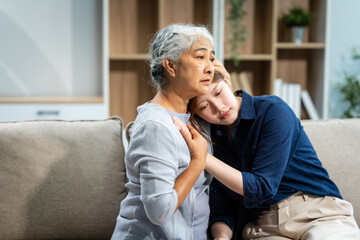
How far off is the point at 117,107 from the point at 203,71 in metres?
2.43

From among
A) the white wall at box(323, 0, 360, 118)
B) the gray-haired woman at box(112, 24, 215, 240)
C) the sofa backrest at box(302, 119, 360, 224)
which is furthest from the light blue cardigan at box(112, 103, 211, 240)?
the white wall at box(323, 0, 360, 118)

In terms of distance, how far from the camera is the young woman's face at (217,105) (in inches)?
57.9

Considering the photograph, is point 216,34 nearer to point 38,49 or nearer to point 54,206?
point 38,49

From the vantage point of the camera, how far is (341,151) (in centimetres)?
181

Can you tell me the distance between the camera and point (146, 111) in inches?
51.0

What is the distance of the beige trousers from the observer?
1446 millimetres

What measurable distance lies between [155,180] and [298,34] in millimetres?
2794

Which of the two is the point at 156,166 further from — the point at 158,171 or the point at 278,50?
the point at 278,50

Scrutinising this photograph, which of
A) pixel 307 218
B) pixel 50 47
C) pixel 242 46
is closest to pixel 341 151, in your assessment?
pixel 307 218

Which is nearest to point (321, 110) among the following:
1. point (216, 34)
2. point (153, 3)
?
point (216, 34)

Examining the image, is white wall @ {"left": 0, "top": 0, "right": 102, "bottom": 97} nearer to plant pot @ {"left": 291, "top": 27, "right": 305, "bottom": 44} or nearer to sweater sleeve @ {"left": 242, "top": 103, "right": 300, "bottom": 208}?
plant pot @ {"left": 291, "top": 27, "right": 305, "bottom": 44}

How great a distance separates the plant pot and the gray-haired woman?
243 centimetres

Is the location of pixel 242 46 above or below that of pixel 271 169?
above

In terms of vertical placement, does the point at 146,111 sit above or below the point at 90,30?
below
